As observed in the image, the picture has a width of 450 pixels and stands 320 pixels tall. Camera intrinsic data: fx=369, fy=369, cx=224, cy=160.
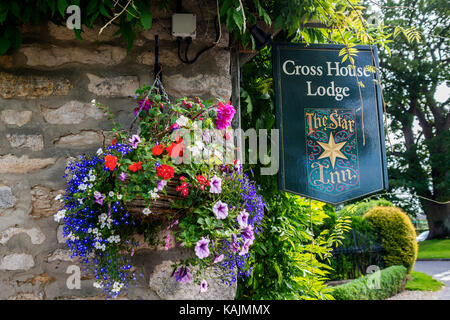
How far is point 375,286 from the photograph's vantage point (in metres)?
6.51

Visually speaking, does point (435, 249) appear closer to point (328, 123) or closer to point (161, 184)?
point (328, 123)

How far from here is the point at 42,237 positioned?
203 centimetres

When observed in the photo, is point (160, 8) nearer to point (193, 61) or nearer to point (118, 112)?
point (193, 61)

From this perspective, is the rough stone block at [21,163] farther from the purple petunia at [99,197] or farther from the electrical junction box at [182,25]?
the electrical junction box at [182,25]

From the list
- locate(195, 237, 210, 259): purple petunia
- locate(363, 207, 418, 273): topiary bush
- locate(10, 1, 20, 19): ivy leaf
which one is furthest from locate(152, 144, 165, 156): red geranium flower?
locate(363, 207, 418, 273): topiary bush

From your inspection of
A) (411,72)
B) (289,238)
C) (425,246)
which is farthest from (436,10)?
(289,238)

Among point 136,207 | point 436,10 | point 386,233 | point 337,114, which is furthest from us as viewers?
point 436,10

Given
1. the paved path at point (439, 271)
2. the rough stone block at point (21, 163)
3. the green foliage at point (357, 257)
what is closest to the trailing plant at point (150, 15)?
the rough stone block at point (21, 163)

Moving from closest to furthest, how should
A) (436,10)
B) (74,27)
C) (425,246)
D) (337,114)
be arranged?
1. (74,27)
2. (337,114)
3. (436,10)
4. (425,246)

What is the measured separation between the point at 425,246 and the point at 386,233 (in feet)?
34.3

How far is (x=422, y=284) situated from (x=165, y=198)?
8.35 m

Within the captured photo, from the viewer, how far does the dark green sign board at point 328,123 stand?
237 cm

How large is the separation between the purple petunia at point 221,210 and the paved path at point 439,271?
7081 mm

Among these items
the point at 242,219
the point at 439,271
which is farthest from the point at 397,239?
the point at 242,219
